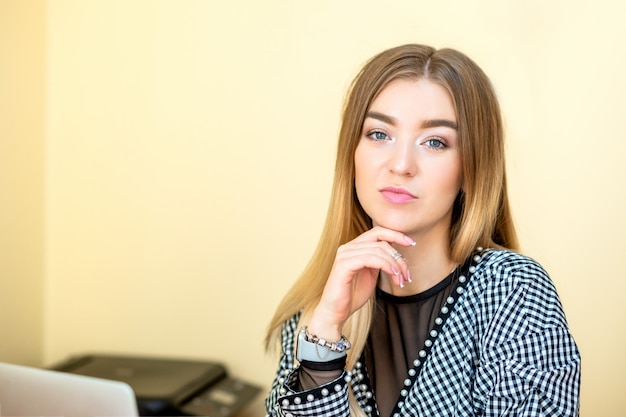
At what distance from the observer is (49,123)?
2572 mm

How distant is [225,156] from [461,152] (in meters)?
1.07

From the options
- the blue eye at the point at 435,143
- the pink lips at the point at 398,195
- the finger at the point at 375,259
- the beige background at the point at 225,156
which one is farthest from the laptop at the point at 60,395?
the beige background at the point at 225,156

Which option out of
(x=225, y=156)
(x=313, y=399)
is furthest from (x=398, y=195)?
(x=225, y=156)

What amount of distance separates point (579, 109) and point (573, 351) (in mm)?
819

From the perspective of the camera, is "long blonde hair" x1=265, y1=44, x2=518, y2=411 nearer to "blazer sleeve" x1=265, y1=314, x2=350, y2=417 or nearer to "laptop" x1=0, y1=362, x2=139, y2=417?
"blazer sleeve" x1=265, y1=314, x2=350, y2=417

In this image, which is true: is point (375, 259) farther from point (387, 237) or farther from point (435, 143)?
point (435, 143)

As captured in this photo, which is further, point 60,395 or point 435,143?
point 435,143

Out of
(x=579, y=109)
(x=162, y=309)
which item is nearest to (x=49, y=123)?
(x=162, y=309)

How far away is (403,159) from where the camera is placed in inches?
57.1

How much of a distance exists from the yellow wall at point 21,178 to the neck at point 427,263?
144 centimetres

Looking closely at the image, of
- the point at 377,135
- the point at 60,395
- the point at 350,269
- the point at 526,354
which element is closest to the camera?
the point at 60,395

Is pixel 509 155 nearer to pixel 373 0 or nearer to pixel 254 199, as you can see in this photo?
pixel 373 0

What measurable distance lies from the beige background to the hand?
2.33 ft

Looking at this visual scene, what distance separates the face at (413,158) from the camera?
1464 mm
